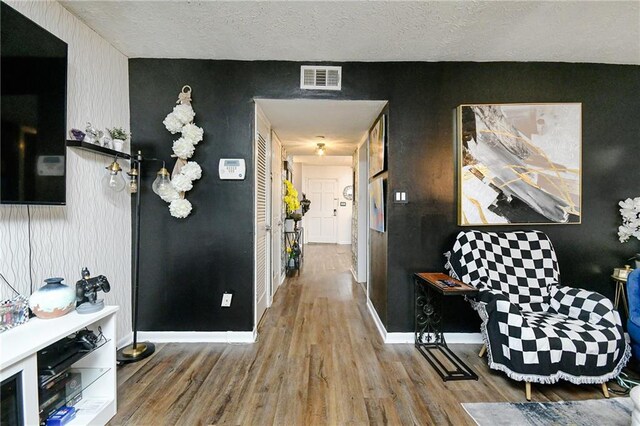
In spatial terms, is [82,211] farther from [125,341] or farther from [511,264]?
[511,264]

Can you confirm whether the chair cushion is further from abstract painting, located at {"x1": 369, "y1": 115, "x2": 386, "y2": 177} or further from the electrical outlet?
the electrical outlet

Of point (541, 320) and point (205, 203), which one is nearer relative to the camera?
point (541, 320)

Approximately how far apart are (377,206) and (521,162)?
51.9 inches

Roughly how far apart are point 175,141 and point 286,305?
2224 millimetres

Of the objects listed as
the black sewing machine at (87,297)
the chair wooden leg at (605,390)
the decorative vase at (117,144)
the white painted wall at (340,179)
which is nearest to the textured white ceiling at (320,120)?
the decorative vase at (117,144)

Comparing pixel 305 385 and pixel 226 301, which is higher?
pixel 226 301

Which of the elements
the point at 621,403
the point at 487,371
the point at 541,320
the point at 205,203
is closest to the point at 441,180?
the point at 541,320

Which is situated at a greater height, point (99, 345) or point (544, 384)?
point (99, 345)

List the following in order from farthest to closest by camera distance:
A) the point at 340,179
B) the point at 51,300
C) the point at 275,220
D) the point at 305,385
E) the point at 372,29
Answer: the point at 340,179 < the point at 275,220 < the point at 372,29 < the point at 305,385 < the point at 51,300

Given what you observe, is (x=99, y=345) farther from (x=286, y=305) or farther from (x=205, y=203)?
(x=286, y=305)

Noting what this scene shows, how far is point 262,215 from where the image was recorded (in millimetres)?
3152

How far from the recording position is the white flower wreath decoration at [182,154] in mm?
2451

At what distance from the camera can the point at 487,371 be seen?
7.13ft

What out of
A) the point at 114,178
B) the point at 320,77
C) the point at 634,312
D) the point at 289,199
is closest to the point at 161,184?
the point at 114,178
